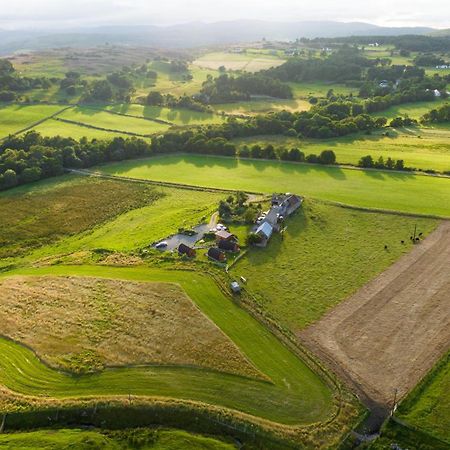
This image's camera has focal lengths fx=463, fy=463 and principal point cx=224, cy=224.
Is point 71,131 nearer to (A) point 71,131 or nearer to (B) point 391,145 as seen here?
(A) point 71,131

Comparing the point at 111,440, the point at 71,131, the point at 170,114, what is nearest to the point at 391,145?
the point at 170,114

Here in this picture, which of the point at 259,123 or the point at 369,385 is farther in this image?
the point at 259,123

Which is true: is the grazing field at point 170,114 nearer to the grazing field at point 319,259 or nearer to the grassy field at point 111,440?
the grazing field at point 319,259

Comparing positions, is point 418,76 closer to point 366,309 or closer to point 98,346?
point 366,309

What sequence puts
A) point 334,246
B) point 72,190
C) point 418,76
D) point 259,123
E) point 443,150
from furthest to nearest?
point 418,76 < point 259,123 < point 443,150 < point 72,190 < point 334,246

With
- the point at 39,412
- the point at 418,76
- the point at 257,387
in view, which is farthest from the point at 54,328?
the point at 418,76

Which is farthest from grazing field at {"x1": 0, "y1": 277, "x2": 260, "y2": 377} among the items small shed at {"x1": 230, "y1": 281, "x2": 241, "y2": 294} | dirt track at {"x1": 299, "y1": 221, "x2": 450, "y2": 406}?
dirt track at {"x1": 299, "y1": 221, "x2": 450, "y2": 406}
